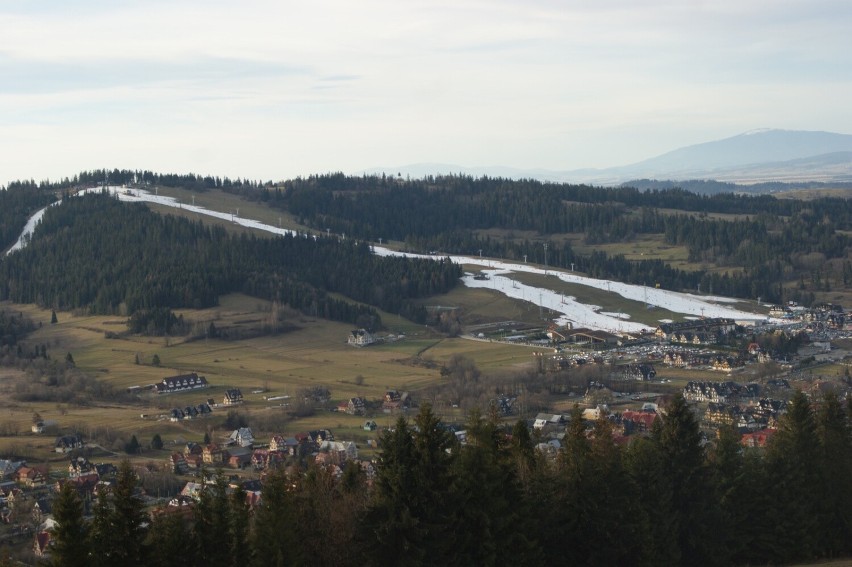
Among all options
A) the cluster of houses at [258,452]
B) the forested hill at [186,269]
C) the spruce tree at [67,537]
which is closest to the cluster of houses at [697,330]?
the forested hill at [186,269]

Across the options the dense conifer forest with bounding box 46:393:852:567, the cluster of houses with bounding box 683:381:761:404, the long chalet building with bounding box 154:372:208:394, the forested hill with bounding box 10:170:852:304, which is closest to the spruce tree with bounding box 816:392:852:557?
the dense conifer forest with bounding box 46:393:852:567

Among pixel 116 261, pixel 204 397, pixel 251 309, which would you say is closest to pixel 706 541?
pixel 204 397

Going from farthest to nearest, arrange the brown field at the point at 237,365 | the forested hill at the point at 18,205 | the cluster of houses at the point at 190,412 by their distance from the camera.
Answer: the forested hill at the point at 18,205 → the cluster of houses at the point at 190,412 → the brown field at the point at 237,365

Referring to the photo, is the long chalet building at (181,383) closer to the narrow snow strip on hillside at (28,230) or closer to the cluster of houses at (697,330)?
the cluster of houses at (697,330)

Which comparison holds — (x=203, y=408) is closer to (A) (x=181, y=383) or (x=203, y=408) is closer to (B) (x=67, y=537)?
(A) (x=181, y=383)

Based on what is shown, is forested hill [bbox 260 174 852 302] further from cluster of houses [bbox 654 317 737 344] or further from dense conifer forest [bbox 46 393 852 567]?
dense conifer forest [bbox 46 393 852 567]

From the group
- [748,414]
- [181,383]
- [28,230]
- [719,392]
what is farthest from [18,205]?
[748,414]
